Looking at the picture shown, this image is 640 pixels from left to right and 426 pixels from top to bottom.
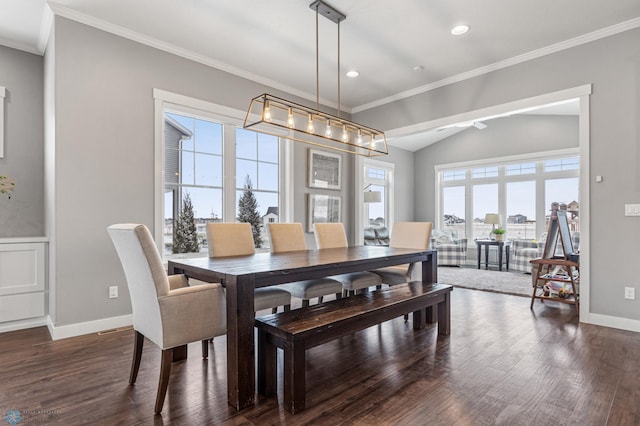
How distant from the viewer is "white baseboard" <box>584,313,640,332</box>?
3268 mm

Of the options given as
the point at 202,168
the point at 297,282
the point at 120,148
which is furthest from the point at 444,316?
the point at 120,148

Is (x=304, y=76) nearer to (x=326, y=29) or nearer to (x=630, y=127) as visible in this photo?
(x=326, y=29)

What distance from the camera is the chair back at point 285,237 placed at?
3545 mm

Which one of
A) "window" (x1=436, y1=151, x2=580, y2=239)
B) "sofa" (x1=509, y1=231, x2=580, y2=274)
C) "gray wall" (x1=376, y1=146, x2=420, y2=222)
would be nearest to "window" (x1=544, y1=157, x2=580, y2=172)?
"window" (x1=436, y1=151, x2=580, y2=239)

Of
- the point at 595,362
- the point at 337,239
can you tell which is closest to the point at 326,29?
the point at 337,239

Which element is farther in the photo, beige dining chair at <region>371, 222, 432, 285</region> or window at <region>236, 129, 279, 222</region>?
window at <region>236, 129, 279, 222</region>

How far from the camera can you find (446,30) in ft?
11.2

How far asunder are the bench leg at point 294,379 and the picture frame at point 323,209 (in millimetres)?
3306

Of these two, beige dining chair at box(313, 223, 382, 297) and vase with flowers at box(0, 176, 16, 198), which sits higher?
vase with flowers at box(0, 176, 16, 198)

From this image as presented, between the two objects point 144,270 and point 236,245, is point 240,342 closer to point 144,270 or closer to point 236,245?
point 144,270

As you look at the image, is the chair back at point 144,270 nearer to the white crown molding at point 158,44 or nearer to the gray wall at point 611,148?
the white crown molding at point 158,44

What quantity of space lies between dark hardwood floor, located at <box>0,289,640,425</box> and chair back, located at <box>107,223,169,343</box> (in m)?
0.46

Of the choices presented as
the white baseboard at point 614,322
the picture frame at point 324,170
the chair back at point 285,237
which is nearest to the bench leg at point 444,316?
the chair back at point 285,237

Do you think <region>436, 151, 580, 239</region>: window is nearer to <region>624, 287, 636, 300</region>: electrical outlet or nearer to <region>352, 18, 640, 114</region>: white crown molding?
<region>352, 18, 640, 114</region>: white crown molding
